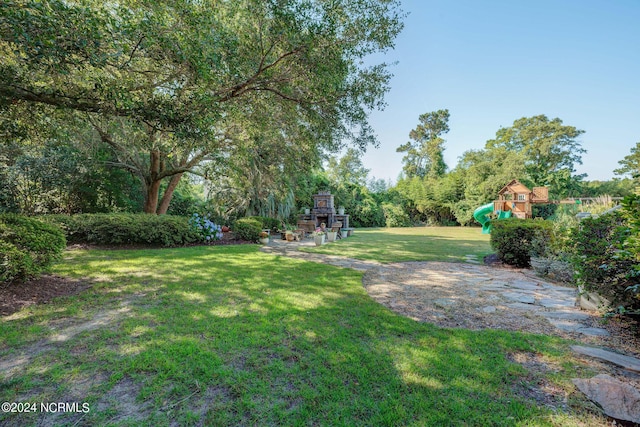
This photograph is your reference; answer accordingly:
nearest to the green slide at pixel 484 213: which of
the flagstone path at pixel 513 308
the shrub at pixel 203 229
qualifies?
the flagstone path at pixel 513 308

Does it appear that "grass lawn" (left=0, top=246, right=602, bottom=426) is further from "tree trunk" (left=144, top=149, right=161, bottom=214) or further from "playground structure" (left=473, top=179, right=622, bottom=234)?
"playground structure" (left=473, top=179, right=622, bottom=234)

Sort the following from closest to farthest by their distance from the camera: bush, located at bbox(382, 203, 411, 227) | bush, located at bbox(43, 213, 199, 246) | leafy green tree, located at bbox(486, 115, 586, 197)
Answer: bush, located at bbox(43, 213, 199, 246)
bush, located at bbox(382, 203, 411, 227)
leafy green tree, located at bbox(486, 115, 586, 197)

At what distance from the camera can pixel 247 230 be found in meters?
9.67

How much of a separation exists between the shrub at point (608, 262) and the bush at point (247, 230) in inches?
346

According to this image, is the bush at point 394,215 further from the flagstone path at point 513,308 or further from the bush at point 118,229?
the bush at point 118,229

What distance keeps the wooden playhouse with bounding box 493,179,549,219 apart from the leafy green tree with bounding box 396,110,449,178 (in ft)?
44.6

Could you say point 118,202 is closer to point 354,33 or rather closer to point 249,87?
point 249,87

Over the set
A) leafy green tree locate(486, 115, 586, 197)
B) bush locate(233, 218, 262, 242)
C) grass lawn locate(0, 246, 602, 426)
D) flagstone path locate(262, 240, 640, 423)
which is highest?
leafy green tree locate(486, 115, 586, 197)

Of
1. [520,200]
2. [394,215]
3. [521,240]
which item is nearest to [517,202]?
[520,200]

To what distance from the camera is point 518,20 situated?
7133 millimetres

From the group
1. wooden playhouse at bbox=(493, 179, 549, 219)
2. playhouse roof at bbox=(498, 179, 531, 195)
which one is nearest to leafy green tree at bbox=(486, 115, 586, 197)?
wooden playhouse at bbox=(493, 179, 549, 219)

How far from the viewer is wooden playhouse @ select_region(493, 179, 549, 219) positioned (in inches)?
600

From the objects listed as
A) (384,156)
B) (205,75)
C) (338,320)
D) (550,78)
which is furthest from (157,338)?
(384,156)

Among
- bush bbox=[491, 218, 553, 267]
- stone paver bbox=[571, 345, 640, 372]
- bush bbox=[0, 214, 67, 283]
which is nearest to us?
stone paver bbox=[571, 345, 640, 372]
